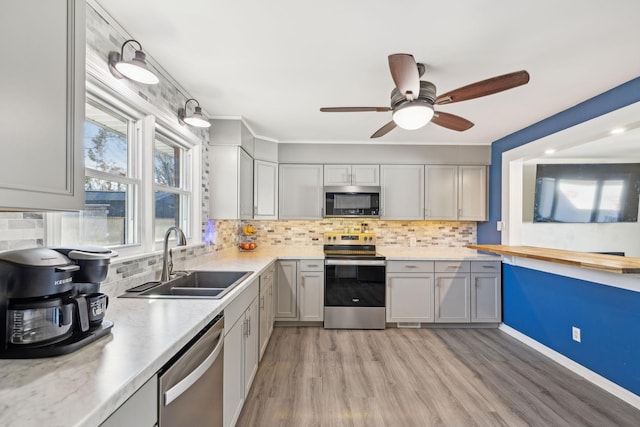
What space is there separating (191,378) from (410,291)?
2891mm

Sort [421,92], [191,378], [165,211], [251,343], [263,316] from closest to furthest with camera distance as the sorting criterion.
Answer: [191,378] < [421,92] < [251,343] < [165,211] < [263,316]

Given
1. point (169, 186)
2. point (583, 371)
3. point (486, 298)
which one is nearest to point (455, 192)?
point (486, 298)

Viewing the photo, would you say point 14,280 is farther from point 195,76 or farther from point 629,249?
point 629,249

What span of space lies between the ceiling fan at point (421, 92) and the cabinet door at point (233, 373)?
163 cm

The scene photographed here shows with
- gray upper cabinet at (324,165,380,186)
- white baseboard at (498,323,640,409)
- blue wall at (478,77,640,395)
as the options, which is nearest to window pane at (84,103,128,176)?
gray upper cabinet at (324,165,380,186)

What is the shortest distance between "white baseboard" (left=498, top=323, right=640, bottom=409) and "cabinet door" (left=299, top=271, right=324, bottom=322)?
7.21 ft

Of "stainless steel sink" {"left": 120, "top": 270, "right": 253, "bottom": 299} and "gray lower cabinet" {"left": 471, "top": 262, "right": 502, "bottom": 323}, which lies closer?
"stainless steel sink" {"left": 120, "top": 270, "right": 253, "bottom": 299}

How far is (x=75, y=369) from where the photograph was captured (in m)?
0.78

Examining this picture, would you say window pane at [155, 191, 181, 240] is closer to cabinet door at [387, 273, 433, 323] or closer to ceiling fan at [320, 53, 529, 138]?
ceiling fan at [320, 53, 529, 138]

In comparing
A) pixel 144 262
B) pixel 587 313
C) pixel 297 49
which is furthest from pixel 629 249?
pixel 144 262

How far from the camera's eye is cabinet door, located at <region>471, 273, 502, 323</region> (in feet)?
11.4

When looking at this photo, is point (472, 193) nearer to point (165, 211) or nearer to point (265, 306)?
point (265, 306)

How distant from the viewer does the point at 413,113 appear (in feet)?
6.01

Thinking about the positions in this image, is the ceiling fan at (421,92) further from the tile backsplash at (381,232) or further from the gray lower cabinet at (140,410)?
the tile backsplash at (381,232)
